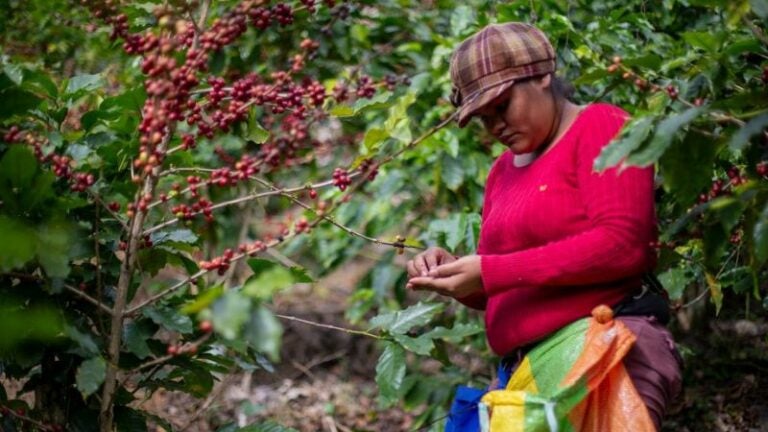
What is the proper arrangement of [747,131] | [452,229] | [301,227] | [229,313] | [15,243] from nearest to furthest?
[229,313]
[747,131]
[15,243]
[301,227]
[452,229]

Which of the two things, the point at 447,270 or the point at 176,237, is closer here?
the point at 447,270

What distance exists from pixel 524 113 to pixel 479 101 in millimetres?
100

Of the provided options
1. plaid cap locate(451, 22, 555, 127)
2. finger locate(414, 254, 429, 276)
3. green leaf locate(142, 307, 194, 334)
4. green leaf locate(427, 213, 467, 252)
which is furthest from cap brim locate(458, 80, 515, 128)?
green leaf locate(427, 213, 467, 252)

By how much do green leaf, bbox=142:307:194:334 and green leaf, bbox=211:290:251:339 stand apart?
65 centimetres

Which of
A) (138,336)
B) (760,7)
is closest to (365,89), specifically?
(138,336)

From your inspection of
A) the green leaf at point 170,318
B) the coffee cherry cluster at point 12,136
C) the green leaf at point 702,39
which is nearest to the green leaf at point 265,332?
the green leaf at point 170,318

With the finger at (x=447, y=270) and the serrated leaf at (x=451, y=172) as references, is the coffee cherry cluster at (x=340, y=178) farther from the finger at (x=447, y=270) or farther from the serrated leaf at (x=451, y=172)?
the serrated leaf at (x=451, y=172)

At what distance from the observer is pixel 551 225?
191 cm

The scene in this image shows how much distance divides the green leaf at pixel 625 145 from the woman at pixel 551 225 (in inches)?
9.3

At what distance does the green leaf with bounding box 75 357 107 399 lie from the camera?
64.3 inches

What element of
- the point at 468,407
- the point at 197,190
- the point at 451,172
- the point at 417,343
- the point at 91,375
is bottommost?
the point at 451,172

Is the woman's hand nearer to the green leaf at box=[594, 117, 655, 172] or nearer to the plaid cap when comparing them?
the plaid cap

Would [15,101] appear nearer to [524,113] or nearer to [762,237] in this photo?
[524,113]

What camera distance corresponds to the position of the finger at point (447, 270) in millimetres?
1912
